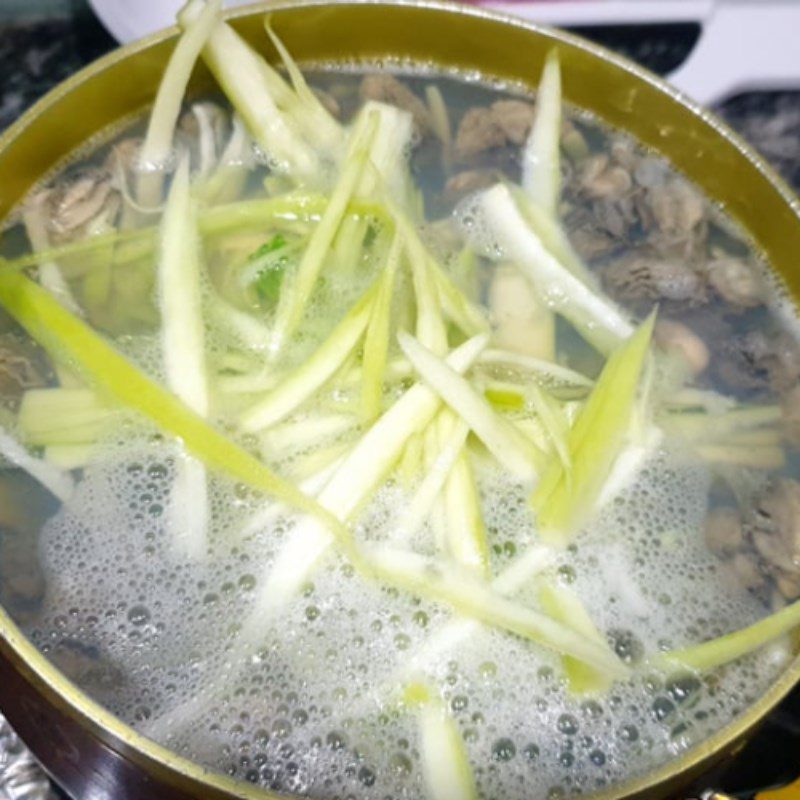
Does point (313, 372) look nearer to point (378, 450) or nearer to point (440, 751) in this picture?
point (378, 450)

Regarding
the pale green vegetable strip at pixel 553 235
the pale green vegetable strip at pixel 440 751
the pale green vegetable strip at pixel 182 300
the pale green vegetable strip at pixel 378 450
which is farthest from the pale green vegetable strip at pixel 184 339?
the pale green vegetable strip at pixel 553 235

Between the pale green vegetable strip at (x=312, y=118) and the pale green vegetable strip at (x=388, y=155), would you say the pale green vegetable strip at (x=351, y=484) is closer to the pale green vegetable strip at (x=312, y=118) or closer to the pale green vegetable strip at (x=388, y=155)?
the pale green vegetable strip at (x=388, y=155)

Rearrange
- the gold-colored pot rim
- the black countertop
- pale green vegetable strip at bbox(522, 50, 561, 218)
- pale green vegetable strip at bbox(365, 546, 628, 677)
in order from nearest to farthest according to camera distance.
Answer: the gold-colored pot rim → pale green vegetable strip at bbox(365, 546, 628, 677) → pale green vegetable strip at bbox(522, 50, 561, 218) → the black countertop

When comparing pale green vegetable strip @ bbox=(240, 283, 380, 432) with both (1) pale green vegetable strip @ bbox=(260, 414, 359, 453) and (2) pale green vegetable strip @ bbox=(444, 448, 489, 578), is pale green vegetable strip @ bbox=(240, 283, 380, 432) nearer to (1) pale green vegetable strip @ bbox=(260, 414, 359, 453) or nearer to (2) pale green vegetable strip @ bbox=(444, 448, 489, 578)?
(1) pale green vegetable strip @ bbox=(260, 414, 359, 453)

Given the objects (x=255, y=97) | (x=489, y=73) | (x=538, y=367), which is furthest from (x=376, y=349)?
(x=489, y=73)

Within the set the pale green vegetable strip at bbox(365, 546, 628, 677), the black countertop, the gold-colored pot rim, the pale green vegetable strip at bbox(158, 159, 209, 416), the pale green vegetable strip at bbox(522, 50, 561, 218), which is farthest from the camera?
the black countertop

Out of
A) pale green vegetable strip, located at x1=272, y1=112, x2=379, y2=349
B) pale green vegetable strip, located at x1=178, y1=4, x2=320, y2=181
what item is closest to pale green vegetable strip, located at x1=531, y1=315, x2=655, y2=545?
pale green vegetable strip, located at x1=272, y1=112, x2=379, y2=349
